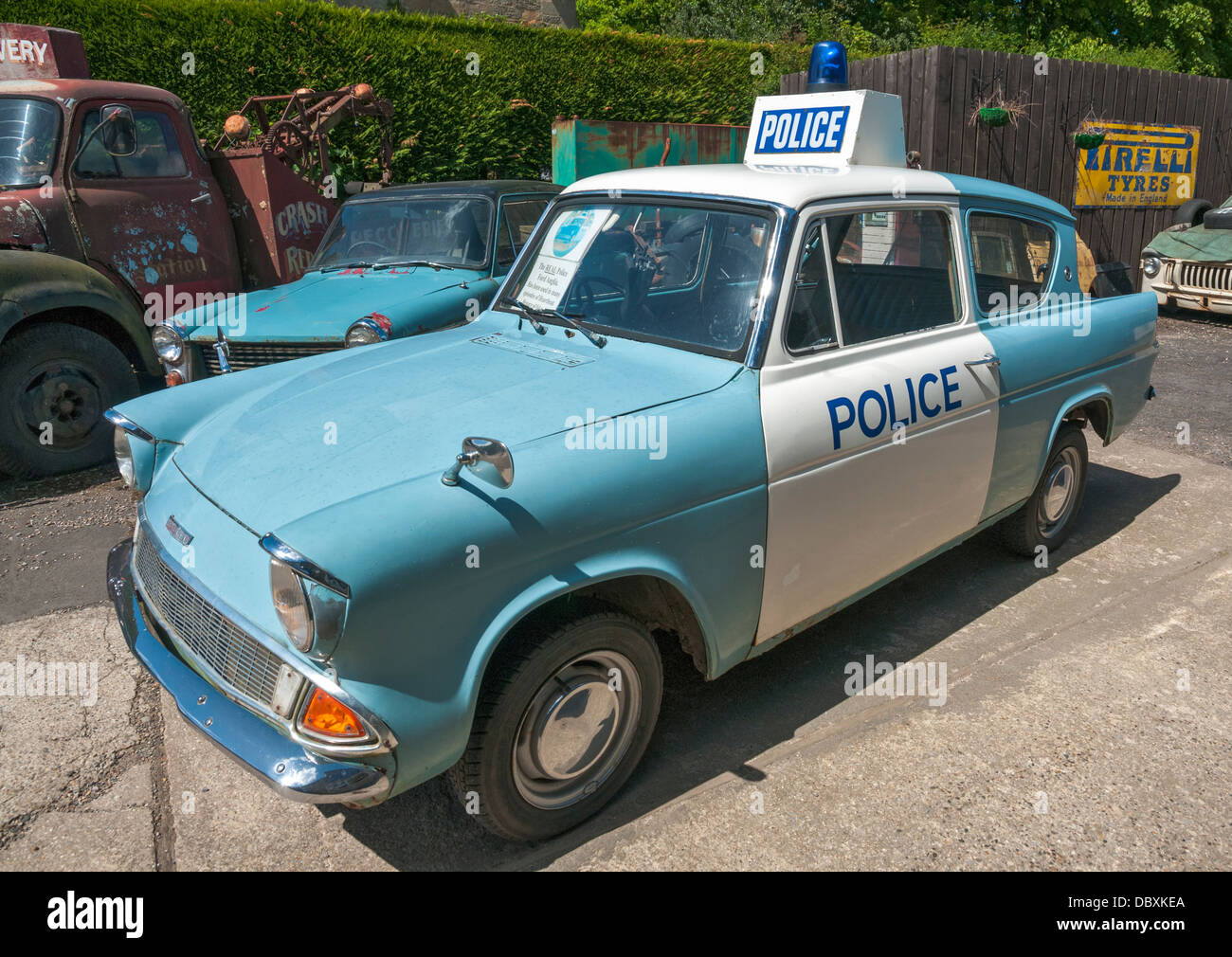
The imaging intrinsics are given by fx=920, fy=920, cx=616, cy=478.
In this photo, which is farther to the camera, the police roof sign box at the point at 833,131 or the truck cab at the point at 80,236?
the truck cab at the point at 80,236

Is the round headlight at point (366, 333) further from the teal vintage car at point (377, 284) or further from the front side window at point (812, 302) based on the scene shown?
the front side window at point (812, 302)

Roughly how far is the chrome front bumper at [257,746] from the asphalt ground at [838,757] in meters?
0.55

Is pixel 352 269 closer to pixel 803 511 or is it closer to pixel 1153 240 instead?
pixel 803 511

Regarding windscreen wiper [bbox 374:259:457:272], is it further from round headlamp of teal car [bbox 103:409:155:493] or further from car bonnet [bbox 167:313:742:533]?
round headlamp of teal car [bbox 103:409:155:493]

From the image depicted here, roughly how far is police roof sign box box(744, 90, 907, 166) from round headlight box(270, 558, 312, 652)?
9.36ft

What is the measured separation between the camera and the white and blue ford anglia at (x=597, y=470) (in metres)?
2.19

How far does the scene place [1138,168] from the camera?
10938 millimetres

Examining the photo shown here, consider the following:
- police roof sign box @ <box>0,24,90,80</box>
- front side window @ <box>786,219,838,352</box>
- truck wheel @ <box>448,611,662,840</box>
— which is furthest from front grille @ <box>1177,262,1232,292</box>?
police roof sign box @ <box>0,24,90,80</box>

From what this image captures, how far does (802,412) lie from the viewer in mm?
2971

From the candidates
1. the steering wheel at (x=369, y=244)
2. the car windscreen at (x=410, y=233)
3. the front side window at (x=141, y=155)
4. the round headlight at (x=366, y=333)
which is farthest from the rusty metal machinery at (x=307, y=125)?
the round headlight at (x=366, y=333)

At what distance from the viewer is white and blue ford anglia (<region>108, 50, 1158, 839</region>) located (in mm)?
2189

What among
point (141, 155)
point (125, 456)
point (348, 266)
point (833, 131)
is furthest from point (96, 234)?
point (833, 131)

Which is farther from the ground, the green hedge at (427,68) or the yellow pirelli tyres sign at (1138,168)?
the green hedge at (427,68)
